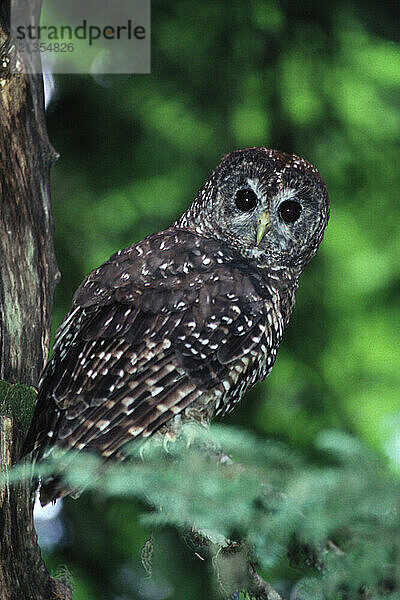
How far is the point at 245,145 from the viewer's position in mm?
2693

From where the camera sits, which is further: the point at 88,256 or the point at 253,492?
the point at 88,256

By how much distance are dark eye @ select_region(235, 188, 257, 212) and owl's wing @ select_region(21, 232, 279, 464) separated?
15cm

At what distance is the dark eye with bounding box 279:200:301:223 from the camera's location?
2.03 m

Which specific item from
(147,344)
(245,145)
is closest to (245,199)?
(147,344)

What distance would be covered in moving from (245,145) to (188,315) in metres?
1.07

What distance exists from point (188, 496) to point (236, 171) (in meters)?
1.31

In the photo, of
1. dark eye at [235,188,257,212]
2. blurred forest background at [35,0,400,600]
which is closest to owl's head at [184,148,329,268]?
dark eye at [235,188,257,212]

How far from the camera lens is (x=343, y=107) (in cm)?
268

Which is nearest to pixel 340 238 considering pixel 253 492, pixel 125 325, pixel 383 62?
pixel 383 62

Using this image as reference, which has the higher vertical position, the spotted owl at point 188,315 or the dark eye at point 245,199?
the dark eye at point 245,199

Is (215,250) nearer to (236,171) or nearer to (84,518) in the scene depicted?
(236,171)

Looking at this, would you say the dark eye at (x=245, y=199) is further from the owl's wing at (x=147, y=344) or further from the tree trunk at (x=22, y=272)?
the tree trunk at (x=22, y=272)

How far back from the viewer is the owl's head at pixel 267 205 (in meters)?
1.98

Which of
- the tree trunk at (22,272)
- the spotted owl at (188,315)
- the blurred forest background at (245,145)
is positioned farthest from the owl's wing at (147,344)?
the blurred forest background at (245,145)
